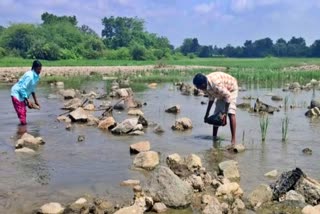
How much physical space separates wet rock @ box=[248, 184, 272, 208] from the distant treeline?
2397 inches

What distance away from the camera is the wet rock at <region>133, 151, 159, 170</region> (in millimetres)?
8445

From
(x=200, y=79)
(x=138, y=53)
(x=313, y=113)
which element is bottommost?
(x=138, y=53)

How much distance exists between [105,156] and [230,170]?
2.62 metres

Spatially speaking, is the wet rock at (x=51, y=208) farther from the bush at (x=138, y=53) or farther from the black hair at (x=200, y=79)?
the bush at (x=138, y=53)

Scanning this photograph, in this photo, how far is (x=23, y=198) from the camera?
6758mm

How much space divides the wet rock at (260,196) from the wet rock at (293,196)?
234mm

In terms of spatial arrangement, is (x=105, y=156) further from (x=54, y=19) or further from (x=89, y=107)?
(x=54, y=19)

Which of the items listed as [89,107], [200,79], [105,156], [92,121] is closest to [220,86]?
[200,79]

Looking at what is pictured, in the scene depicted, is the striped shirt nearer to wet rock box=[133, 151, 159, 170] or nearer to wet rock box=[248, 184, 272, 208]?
wet rock box=[133, 151, 159, 170]

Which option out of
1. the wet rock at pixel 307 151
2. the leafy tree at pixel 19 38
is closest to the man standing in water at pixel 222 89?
the wet rock at pixel 307 151

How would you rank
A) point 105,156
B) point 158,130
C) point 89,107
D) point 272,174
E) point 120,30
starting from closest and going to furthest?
point 272,174, point 105,156, point 158,130, point 89,107, point 120,30

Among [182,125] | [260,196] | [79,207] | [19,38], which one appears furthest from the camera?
[19,38]

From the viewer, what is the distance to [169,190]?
652 centimetres

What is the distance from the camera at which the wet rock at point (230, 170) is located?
308 inches
